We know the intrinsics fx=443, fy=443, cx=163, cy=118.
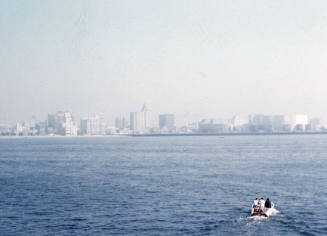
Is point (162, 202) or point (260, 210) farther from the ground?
point (260, 210)

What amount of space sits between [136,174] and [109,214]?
96.2ft

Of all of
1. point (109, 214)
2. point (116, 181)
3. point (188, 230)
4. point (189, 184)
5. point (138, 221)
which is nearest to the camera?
point (188, 230)

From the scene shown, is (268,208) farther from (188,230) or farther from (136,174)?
(136,174)

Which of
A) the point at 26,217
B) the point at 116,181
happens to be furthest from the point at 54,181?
the point at 26,217

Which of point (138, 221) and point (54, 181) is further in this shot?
point (54, 181)

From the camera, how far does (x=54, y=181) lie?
201 ft

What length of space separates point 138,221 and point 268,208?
1123cm

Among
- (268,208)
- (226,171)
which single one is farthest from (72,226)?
(226,171)

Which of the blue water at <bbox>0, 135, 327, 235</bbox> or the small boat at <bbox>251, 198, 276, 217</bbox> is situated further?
the small boat at <bbox>251, 198, 276, 217</bbox>

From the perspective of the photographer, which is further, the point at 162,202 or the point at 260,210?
the point at 162,202

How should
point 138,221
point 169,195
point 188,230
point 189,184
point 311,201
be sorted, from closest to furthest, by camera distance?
1. point 188,230
2. point 138,221
3. point 311,201
4. point 169,195
5. point 189,184

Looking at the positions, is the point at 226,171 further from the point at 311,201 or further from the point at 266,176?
the point at 311,201

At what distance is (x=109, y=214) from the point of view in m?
38.8

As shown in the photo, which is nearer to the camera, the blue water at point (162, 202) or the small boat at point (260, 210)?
the blue water at point (162, 202)
